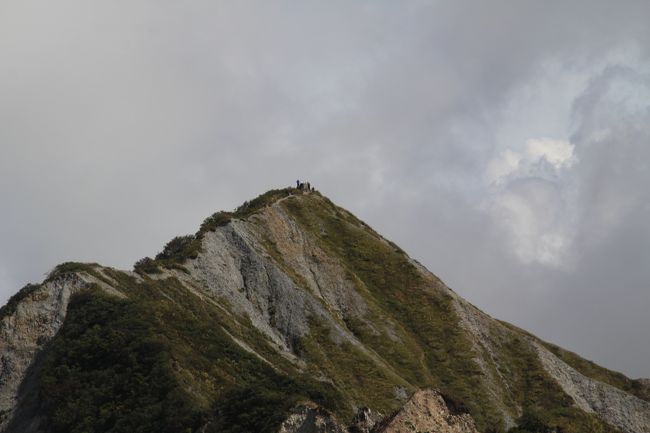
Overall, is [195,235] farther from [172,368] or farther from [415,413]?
[415,413]

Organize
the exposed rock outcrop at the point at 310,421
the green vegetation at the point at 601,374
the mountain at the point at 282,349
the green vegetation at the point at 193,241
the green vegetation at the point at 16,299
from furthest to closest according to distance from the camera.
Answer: the green vegetation at the point at 601,374, the green vegetation at the point at 193,241, the green vegetation at the point at 16,299, the mountain at the point at 282,349, the exposed rock outcrop at the point at 310,421

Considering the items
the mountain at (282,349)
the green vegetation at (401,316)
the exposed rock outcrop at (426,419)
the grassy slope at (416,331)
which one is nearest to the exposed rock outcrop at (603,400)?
the mountain at (282,349)

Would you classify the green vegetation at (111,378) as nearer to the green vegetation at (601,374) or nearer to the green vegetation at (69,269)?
the green vegetation at (69,269)

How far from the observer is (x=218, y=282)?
101875mm

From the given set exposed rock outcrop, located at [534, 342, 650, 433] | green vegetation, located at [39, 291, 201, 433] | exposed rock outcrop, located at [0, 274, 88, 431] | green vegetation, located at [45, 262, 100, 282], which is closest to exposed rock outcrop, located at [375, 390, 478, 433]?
green vegetation, located at [39, 291, 201, 433]

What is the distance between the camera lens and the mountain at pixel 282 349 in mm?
57812

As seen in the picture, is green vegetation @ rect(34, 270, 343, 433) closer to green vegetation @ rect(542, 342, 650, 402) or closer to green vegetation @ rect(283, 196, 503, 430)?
green vegetation @ rect(283, 196, 503, 430)

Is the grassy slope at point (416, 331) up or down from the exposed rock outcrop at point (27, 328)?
up

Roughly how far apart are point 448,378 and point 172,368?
160ft

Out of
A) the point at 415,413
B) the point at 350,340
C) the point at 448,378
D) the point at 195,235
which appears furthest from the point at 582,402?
the point at 415,413

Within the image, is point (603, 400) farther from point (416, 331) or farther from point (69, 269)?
point (69, 269)

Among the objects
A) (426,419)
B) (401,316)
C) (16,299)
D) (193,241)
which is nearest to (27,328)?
(16,299)

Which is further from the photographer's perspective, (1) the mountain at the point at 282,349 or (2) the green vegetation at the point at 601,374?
(2) the green vegetation at the point at 601,374

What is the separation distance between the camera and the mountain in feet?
190
